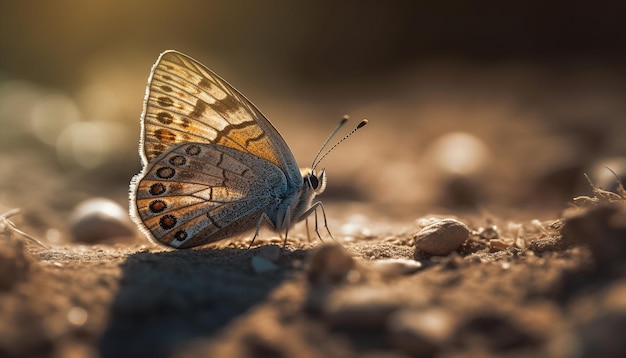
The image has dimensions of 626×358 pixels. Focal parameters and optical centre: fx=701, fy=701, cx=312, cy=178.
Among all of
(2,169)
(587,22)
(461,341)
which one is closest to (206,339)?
(461,341)

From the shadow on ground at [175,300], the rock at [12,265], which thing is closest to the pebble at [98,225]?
the shadow on ground at [175,300]

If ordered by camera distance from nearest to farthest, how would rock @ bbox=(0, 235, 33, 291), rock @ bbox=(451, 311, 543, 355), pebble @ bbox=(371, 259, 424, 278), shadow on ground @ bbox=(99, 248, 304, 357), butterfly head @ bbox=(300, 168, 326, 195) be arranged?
rock @ bbox=(451, 311, 543, 355) → shadow on ground @ bbox=(99, 248, 304, 357) → rock @ bbox=(0, 235, 33, 291) → pebble @ bbox=(371, 259, 424, 278) → butterfly head @ bbox=(300, 168, 326, 195)

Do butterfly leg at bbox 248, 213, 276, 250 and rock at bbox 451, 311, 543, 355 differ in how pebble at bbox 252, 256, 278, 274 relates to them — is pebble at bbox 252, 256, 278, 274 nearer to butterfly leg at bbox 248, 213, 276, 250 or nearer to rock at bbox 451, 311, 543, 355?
butterfly leg at bbox 248, 213, 276, 250

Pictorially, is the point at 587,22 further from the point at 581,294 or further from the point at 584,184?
the point at 581,294

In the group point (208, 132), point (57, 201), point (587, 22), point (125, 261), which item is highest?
point (587, 22)

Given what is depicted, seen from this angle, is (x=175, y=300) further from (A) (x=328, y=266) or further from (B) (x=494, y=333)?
(B) (x=494, y=333)

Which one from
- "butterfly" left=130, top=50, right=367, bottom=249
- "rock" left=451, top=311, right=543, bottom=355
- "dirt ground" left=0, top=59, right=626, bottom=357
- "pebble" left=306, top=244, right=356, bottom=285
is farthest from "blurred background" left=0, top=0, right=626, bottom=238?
"rock" left=451, top=311, right=543, bottom=355

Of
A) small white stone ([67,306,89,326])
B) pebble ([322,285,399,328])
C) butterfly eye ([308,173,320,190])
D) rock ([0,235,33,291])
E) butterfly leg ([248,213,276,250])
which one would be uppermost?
butterfly eye ([308,173,320,190])

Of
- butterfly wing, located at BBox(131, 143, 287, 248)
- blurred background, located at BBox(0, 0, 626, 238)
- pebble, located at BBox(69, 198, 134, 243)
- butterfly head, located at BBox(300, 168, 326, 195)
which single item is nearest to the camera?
butterfly wing, located at BBox(131, 143, 287, 248)
